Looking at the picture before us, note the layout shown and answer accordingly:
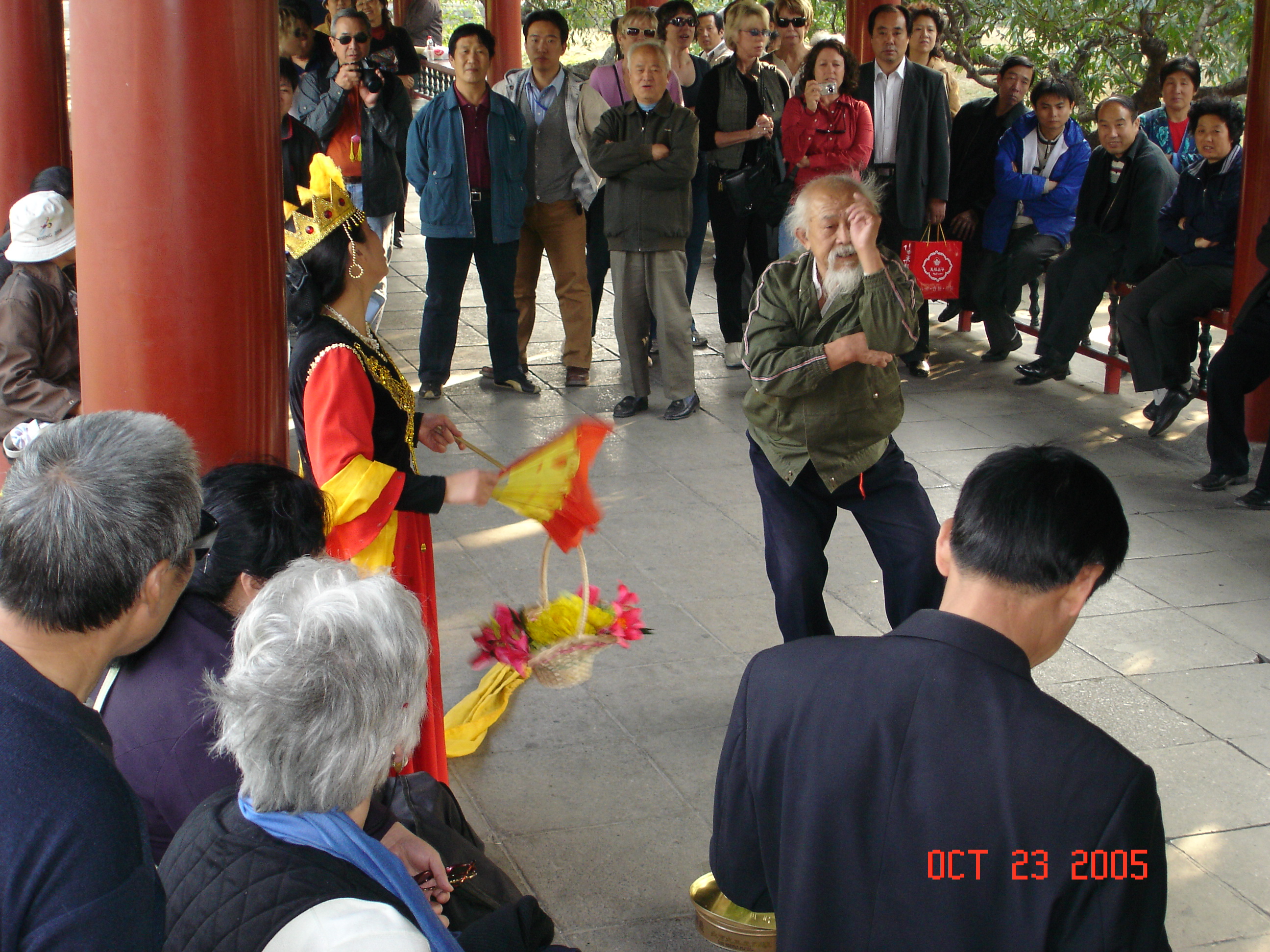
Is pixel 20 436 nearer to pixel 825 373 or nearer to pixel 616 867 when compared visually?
pixel 616 867

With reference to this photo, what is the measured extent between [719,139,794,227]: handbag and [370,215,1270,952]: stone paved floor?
3.53 ft

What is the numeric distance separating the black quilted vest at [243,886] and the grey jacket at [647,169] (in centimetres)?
567

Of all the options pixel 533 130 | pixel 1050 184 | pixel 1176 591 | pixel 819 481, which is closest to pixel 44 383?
pixel 819 481

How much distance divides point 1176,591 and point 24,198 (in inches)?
191

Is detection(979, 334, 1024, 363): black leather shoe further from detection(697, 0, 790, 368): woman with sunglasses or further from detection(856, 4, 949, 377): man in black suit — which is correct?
detection(697, 0, 790, 368): woman with sunglasses

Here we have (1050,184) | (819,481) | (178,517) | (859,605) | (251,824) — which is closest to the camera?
(251,824)

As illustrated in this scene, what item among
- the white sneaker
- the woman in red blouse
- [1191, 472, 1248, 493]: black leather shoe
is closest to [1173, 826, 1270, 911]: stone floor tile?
[1191, 472, 1248, 493]: black leather shoe

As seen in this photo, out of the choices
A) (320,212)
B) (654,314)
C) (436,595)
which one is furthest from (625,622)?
(654,314)

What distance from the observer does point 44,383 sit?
4.53 meters

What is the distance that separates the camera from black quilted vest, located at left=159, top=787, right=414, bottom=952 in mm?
1554

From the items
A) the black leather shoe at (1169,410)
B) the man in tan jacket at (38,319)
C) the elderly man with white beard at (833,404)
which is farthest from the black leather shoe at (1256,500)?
the man in tan jacket at (38,319)

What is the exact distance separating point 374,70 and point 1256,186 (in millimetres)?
5097

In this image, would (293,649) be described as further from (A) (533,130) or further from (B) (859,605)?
(A) (533,130)

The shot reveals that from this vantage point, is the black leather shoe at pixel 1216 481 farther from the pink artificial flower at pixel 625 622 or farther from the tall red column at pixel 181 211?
the tall red column at pixel 181 211
